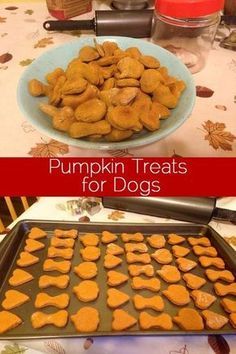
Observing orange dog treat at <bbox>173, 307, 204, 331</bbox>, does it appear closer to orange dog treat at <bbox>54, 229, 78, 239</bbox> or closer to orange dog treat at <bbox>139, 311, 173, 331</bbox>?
orange dog treat at <bbox>139, 311, 173, 331</bbox>

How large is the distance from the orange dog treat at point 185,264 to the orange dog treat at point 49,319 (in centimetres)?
13

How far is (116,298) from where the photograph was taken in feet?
1.17

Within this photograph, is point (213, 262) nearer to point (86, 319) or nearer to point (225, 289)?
point (225, 289)

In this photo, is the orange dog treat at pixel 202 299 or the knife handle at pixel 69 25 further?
the knife handle at pixel 69 25

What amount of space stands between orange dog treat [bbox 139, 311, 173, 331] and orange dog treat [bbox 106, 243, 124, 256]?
0.08 metres

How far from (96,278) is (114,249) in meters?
0.04

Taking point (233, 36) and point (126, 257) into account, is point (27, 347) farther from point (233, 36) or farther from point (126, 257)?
point (233, 36)

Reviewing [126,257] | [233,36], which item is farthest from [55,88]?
[233,36]

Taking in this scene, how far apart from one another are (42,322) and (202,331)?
0.46 feet

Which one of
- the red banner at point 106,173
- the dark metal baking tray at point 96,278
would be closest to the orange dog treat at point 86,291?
the dark metal baking tray at point 96,278

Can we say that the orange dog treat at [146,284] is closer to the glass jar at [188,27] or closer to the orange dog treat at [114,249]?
the orange dog treat at [114,249]

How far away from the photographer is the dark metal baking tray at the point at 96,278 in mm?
319

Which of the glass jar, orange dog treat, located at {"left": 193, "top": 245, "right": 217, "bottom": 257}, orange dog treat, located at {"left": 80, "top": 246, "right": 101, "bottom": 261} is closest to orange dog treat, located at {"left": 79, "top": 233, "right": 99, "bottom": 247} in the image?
orange dog treat, located at {"left": 80, "top": 246, "right": 101, "bottom": 261}

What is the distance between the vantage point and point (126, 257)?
40cm
